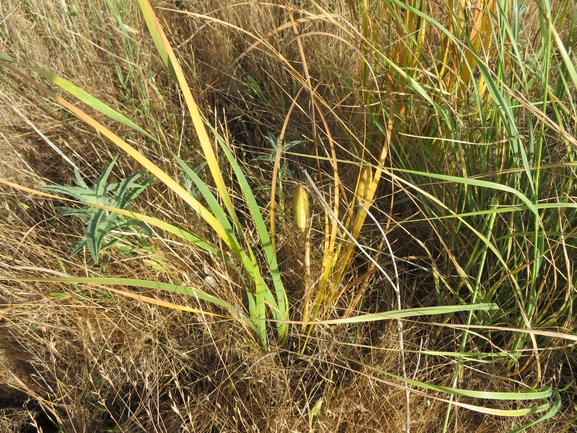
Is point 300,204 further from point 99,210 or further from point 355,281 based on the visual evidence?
point 99,210

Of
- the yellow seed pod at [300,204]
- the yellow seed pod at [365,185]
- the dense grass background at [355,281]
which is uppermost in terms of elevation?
the yellow seed pod at [300,204]

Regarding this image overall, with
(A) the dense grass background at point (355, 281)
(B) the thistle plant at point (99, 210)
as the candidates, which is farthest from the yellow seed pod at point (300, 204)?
(B) the thistle plant at point (99, 210)

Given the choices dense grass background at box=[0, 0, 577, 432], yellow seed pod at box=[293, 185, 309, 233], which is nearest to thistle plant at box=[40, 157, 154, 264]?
dense grass background at box=[0, 0, 577, 432]

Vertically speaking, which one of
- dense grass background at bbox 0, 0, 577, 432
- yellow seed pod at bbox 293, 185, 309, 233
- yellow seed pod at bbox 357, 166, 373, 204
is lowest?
dense grass background at bbox 0, 0, 577, 432

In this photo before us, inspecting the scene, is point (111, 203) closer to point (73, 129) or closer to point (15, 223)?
point (15, 223)

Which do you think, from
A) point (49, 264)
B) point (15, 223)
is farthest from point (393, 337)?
point (15, 223)

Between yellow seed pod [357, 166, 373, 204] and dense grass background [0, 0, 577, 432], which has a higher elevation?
yellow seed pod [357, 166, 373, 204]

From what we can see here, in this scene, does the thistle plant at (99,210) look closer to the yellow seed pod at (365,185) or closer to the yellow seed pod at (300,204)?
the yellow seed pod at (300,204)

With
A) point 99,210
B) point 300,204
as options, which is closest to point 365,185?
point 300,204

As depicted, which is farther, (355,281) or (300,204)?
(355,281)

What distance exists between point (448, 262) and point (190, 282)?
1.55ft

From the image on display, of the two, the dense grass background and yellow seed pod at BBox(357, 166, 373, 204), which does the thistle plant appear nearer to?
the dense grass background

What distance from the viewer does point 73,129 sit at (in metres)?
1.33

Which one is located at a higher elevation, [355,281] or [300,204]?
[300,204]
